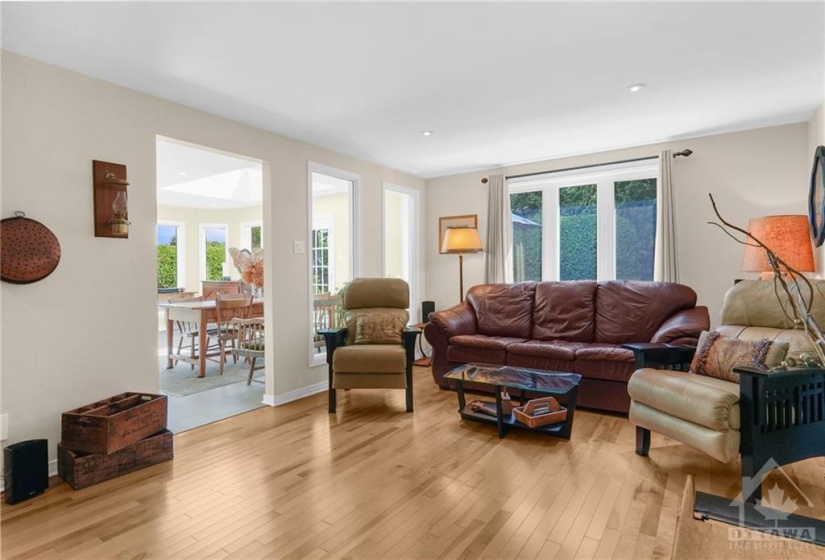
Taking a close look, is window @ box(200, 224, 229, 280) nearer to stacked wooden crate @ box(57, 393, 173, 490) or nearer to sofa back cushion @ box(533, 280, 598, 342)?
Result: stacked wooden crate @ box(57, 393, 173, 490)

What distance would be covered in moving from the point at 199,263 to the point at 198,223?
780 mm

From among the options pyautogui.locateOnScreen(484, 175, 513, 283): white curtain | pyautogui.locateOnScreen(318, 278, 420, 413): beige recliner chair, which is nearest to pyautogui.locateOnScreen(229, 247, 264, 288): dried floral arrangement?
pyautogui.locateOnScreen(318, 278, 420, 413): beige recliner chair

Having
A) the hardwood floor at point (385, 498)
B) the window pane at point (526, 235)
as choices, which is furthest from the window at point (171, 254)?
the window pane at point (526, 235)

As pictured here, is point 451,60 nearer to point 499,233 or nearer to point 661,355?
point 661,355

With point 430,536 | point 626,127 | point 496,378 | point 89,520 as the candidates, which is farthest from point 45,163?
point 626,127

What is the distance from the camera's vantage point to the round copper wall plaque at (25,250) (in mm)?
2312

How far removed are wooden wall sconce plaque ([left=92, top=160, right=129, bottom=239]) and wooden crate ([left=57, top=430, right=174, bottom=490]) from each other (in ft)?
4.30

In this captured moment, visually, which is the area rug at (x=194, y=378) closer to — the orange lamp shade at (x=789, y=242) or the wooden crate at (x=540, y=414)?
the wooden crate at (x=540, y=414)

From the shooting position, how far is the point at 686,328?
10.7 ft

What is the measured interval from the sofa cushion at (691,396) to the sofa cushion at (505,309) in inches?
73.1

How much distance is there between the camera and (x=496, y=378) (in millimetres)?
3119

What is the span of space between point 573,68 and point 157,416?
3.44 m

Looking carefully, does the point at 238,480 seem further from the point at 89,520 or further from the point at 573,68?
the point at 573,68

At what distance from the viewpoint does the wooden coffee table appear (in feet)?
9.52
